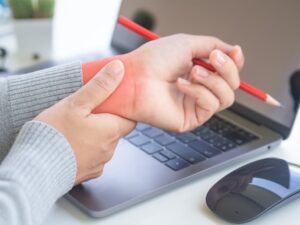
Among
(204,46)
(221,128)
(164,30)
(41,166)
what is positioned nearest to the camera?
(41,166)

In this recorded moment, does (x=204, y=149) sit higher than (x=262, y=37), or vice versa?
(x=262, y=37)

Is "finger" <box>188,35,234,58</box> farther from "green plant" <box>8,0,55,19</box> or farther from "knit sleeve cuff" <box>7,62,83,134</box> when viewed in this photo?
"green plant" <box>8,0,55,19</box>

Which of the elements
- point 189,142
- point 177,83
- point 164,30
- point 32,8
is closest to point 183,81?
point 177,83

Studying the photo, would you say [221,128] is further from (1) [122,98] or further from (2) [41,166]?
(2) [41,166]

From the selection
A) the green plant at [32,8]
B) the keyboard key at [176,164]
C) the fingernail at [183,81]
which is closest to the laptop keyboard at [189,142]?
the keyboard key at [176,164]

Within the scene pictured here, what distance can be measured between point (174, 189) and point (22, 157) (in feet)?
0.61

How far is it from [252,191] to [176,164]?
11 cm

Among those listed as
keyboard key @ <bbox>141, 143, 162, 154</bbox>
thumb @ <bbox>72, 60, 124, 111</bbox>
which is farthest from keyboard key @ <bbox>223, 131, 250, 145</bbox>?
thumb @ <bbox>72, 60, 124, 111</bbox>

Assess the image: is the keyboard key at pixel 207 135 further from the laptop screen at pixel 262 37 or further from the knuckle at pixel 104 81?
the knuckle at pixel 104 81

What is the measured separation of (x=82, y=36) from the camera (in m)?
1.07

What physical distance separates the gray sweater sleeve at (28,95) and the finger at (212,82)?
0.44 ft

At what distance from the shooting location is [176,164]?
64 cm

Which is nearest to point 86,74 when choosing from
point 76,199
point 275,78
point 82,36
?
point 76,199

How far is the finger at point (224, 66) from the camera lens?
0.60 m
